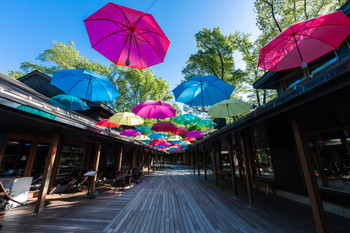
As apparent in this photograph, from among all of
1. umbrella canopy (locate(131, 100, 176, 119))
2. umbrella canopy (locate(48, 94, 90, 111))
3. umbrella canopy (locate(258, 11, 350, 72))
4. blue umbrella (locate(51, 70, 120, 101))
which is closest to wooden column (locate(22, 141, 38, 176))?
umbrella canopy (locate(48, 94, 90, 111))

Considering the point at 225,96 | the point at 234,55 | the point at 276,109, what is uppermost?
the point at 234,55

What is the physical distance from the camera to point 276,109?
2613 mm

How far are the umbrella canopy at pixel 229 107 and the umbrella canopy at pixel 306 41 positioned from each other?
178cm

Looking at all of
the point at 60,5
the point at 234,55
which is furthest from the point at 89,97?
the point at 234,55

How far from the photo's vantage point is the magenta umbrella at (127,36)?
261 centimetres

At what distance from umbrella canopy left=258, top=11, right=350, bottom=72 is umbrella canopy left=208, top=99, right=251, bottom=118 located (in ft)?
5.83

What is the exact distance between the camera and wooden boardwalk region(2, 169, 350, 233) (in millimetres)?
3211

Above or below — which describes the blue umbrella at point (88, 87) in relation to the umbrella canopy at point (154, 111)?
above

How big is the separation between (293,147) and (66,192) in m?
10.8

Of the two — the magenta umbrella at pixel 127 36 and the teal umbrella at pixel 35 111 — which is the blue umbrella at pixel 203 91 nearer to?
the magenta umbrella at pixel 127 36

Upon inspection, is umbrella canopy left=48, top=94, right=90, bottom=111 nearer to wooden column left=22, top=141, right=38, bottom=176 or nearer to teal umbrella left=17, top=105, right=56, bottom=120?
wooden column left=22, top=141, right=38, bottom=176

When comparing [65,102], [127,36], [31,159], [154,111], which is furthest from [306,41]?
[31,159]

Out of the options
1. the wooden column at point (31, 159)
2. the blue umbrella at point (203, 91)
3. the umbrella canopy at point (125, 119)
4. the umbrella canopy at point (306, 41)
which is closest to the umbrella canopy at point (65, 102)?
the umbrella canopy at point (125, 119)

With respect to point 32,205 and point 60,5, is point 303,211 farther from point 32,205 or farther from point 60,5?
point 60,5
